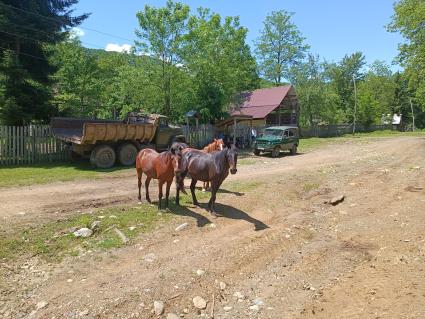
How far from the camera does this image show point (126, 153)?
17562 mm

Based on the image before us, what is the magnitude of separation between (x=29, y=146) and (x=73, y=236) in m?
12.3

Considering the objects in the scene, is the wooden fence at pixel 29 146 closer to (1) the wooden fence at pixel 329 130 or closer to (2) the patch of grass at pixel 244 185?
(2) the patch of grass at pixel 244 185

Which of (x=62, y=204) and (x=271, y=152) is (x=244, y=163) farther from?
(x=62, y=204)

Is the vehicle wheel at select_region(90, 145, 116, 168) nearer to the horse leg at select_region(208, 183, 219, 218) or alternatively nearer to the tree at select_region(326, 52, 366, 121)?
the horse leg at select_region(208, 183, 219, 218)

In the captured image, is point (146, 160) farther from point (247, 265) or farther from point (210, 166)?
point (247, 265)

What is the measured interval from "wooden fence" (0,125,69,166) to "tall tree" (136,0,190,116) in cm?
860

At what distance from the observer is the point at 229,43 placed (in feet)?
99.3

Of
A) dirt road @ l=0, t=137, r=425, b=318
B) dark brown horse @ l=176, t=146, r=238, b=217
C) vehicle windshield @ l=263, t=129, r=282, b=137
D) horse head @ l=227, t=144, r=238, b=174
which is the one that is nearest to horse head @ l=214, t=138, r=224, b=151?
dirt road @ l=0, t=137, r=425, b=318

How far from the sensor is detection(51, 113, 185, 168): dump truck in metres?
16.2

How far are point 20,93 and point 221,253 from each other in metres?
16.5

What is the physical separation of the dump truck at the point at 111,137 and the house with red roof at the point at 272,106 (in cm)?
2186

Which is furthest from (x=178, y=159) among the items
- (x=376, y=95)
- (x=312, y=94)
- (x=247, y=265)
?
(x=376, y=95)

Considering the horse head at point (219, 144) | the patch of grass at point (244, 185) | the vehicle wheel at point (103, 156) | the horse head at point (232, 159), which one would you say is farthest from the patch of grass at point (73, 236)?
the vehicle wheel at point (103, 156)

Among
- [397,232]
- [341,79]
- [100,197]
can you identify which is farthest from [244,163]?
[341,79]
